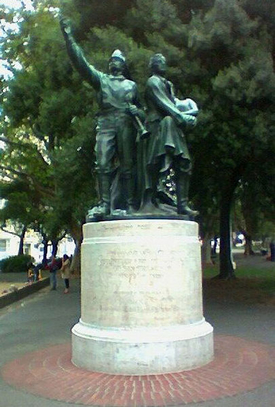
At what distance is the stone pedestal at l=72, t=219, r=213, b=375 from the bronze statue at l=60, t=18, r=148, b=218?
2.83ft

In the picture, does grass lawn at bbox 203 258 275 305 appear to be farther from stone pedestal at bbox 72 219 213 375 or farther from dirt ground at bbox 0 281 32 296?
stone pedestal at bbox 72 219 213 375

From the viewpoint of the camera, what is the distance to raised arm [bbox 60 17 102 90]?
832cm

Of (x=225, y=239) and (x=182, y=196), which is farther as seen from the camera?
(x=225, y=239)

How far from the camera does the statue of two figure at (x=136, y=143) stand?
831 cm

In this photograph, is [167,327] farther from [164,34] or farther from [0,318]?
[164,34]

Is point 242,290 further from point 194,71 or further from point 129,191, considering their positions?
point 129,191

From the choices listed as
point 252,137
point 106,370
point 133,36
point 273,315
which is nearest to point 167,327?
point 106,370

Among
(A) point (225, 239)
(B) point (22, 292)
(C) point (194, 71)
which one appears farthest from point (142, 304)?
(A) point (225, 239)

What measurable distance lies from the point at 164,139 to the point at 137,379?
3537 millimetres

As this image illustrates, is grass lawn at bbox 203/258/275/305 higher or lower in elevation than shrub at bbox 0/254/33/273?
lower

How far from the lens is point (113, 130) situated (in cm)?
859

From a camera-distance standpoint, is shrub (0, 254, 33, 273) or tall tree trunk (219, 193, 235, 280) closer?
tall tree trunk (219, 193, 235, 280)

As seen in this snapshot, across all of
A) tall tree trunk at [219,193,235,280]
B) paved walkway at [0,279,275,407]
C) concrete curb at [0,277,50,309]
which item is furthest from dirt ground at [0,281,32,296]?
tall tree trunk at [219,193,235,280]

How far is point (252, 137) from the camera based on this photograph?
→ 14.2 meters
